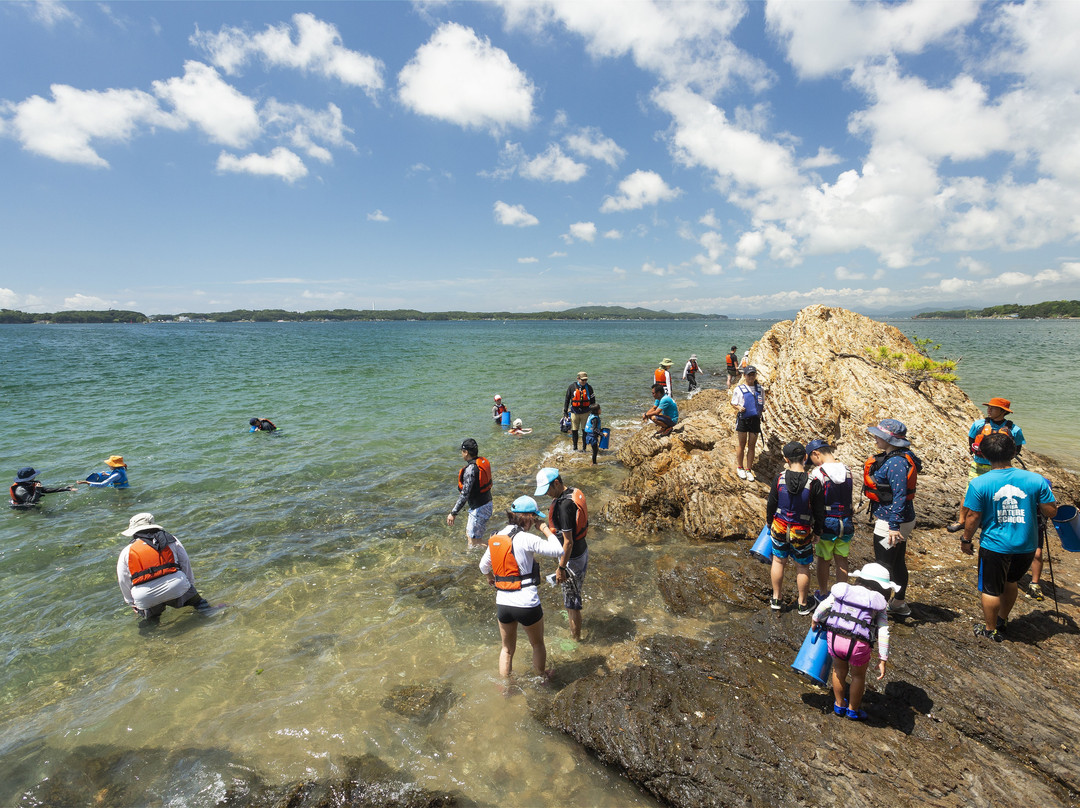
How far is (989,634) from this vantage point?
196 inches

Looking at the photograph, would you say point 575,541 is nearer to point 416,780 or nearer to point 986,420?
point 416,780

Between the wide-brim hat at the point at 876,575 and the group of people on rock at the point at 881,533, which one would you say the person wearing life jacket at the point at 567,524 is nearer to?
the group of people on rock at the point at 881,533

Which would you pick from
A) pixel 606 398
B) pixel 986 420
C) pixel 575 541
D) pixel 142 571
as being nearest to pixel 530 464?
pixel 575 541

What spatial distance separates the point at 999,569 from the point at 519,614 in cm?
516

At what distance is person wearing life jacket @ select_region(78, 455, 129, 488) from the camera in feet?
39.8

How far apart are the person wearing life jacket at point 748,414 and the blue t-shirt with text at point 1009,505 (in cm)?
403

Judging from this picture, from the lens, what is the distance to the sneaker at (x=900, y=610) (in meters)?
5.58

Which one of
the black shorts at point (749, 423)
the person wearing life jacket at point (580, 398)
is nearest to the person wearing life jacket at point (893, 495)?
the black shorts at point (749, 423)

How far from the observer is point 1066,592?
5.73 m

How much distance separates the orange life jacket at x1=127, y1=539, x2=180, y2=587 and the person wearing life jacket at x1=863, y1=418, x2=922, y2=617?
9.84 metres

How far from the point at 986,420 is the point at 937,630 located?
13.2ft

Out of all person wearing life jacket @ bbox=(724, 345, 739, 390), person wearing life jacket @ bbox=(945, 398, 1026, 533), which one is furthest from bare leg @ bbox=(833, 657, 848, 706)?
person wearing life jacket @ bbox=(724, 345, 739, 390)

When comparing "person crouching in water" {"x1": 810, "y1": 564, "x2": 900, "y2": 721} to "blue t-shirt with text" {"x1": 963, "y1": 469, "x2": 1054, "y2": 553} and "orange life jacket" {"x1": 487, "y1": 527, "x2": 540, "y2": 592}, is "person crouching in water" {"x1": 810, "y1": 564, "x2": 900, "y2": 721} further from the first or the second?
"orange life jacket" {"x1": 487, "y1": 527, "x2": 540, "y2": 592}

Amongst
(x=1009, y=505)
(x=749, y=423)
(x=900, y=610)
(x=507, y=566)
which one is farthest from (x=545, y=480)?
(x=749, y=423)
